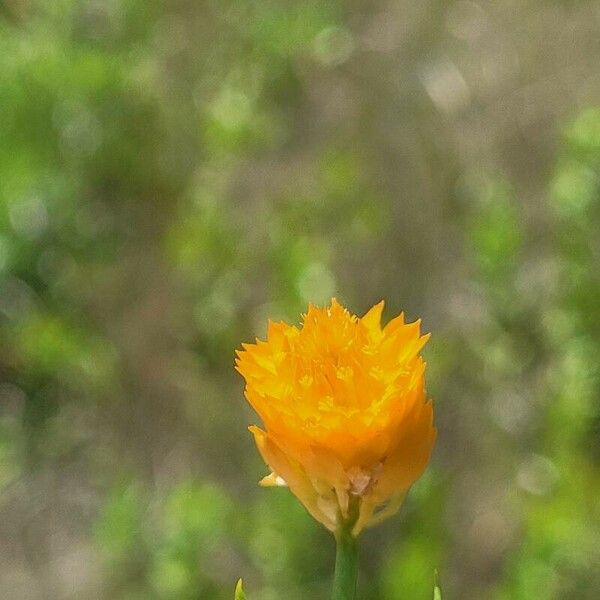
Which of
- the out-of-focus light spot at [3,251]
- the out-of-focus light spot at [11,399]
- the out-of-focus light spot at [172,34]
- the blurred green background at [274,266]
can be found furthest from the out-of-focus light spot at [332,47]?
the out-of-focus light spot at [11,399]

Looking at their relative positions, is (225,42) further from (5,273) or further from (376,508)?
(376,508)

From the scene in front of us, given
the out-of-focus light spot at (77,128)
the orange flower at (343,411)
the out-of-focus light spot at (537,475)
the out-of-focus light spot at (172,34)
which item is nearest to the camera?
the orange flower at (343,411)

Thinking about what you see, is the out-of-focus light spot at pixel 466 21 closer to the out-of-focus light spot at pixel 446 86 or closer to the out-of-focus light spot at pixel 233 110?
the out-of-focus light spot at pixel 446 86

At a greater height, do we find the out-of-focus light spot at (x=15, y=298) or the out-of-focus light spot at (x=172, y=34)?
the out-of-focus light spot at (x=172, y=34)

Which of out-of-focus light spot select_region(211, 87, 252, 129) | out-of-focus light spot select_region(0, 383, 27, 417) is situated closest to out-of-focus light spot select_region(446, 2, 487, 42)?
out-of-focus light spot select_region(211, 87, 252, 129)

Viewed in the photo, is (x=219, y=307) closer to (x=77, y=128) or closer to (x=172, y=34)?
(x=77, y=128)

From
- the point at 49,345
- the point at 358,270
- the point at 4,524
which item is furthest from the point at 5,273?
the point at 358,270

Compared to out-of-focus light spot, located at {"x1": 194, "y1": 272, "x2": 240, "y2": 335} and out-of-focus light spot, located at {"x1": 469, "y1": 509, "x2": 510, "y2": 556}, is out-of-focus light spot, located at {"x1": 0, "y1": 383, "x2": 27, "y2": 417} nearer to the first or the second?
out-of-focus light spot, located at {"x1": 194, "y1": 272, "x2": 240, "y2": 335}

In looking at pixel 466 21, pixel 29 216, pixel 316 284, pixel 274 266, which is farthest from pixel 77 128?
pixel 466 21
